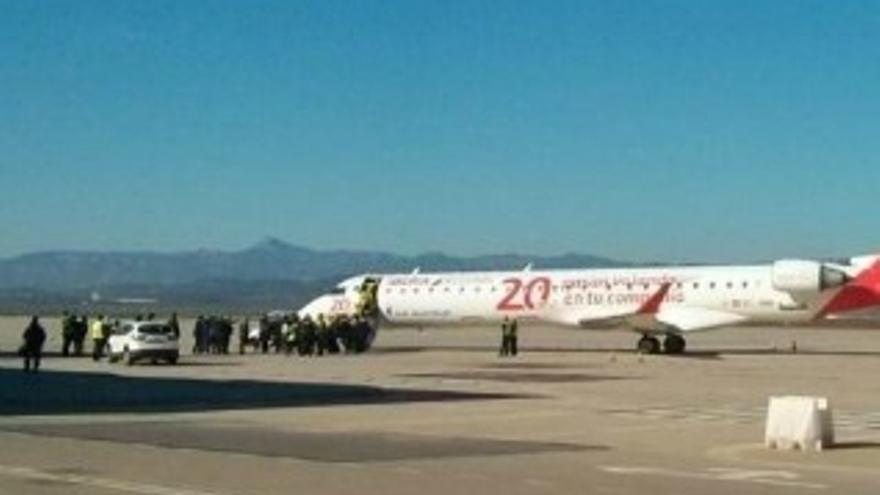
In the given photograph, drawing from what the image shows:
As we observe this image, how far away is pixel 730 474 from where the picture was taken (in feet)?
63.7

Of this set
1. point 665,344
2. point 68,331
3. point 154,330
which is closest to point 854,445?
point 154,330

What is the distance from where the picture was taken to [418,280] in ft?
236

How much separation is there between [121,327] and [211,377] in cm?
1653

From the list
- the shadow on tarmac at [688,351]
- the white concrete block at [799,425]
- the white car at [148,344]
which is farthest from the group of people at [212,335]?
the white concrete block at [799,425]

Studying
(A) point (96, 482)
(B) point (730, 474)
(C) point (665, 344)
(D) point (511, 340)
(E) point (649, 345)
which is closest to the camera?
(A) point (96, 482)

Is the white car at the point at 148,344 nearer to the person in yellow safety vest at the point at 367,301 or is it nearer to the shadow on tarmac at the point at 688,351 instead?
the shadow on tarmac at the point at 688,351

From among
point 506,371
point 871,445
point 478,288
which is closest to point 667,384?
point 506,371

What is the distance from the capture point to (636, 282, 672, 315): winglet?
2554 inches

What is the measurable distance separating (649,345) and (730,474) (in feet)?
154

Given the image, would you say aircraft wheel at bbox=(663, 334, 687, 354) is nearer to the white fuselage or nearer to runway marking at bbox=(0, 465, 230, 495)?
the white fuselage

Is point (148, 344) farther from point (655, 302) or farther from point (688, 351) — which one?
point (688, 351)

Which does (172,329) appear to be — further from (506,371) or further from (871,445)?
(871,445)

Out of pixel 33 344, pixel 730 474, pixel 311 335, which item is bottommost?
pixel 730 474

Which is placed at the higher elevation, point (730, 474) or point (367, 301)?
point (367, 301)
